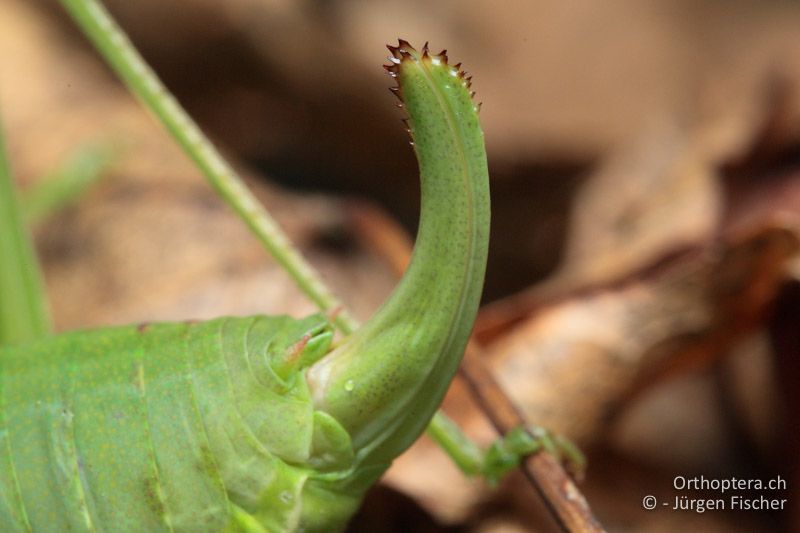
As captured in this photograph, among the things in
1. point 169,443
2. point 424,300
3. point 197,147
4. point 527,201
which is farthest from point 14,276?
point 527,201

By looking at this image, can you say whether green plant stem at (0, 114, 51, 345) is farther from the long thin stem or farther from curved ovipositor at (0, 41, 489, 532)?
curved ovipositor at (0, 41, 489, 532)

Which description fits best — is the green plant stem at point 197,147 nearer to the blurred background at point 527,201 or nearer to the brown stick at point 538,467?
the brown stick at point 538,467

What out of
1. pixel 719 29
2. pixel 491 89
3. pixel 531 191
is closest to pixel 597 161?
pixel 531 191

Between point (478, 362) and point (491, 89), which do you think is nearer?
point (478, 362)

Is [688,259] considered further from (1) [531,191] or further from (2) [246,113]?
(2) [246,113]

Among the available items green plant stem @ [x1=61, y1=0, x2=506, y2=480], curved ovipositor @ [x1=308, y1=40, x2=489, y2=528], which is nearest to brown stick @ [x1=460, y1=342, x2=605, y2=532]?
green plant stem @ [x1=61, y1=0, x2=506, y2=480]

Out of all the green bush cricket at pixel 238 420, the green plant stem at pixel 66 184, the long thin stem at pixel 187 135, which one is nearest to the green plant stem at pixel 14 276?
the long thin stem at pixel 187 135
